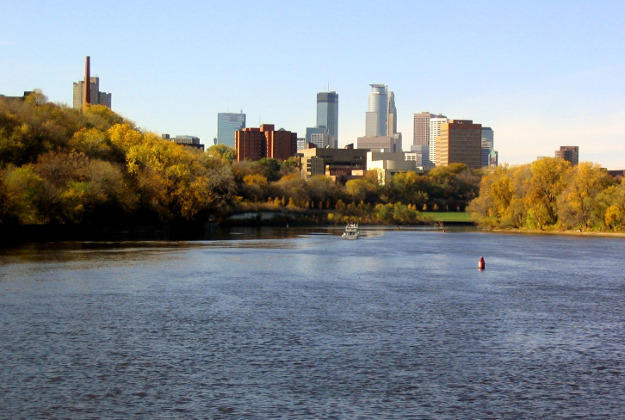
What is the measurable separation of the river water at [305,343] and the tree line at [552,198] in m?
79.8

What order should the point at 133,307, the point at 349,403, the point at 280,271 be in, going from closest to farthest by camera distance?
Result: the point at 349,403 < the point at 133,307 < the point at 280,271

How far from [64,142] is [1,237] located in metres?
27.5

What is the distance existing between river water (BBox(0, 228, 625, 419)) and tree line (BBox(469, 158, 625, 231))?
7977 centimetres

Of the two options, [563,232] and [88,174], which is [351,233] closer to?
[88,174]

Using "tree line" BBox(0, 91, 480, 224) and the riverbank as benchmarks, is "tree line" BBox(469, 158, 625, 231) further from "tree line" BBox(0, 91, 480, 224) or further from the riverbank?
"tree line" BBox(0, 91, 480, 224)

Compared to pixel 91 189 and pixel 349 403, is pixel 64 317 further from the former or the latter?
pixel 91 189

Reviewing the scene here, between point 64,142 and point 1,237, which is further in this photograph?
point 64,142

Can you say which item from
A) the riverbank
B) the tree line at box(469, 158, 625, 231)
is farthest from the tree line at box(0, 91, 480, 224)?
the riverbank

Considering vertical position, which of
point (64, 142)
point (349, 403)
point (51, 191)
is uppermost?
point (64, 142)

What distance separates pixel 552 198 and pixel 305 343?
127 m

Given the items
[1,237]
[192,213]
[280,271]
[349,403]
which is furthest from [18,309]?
[192,213]

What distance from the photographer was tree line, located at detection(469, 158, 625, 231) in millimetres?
135125

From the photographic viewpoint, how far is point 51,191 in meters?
93.6

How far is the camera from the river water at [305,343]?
2284 cm
